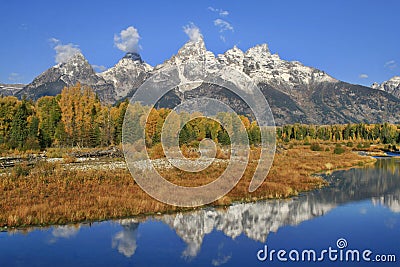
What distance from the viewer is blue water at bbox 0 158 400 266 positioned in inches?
618

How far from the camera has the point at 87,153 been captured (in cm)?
5941

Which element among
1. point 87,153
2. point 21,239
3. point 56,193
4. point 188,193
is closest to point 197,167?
point 188,193

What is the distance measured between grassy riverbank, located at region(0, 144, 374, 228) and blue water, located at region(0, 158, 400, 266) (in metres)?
1.10

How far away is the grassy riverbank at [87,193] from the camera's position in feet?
67.6

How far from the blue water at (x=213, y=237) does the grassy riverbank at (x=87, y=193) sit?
1.10 metres

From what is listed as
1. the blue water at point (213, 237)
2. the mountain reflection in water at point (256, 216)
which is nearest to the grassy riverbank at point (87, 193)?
the blue water at point (213, 237)

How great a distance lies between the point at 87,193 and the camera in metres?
25.3

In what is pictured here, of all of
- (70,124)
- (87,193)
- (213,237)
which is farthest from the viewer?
(70,124)

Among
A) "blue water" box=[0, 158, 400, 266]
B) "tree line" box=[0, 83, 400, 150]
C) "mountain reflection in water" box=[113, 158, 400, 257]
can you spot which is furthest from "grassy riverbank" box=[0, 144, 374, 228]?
"tree line" box=[0, 83, 400, 150]

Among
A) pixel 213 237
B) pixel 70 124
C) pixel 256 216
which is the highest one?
pixel 70 124

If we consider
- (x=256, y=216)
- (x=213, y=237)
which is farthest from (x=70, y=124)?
(x=213, y=237)

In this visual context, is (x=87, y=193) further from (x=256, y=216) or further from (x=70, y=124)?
(x=70, y=124)

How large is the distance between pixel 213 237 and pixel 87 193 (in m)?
10.5

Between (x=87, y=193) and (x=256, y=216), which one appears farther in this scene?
(x=87, y=193)
